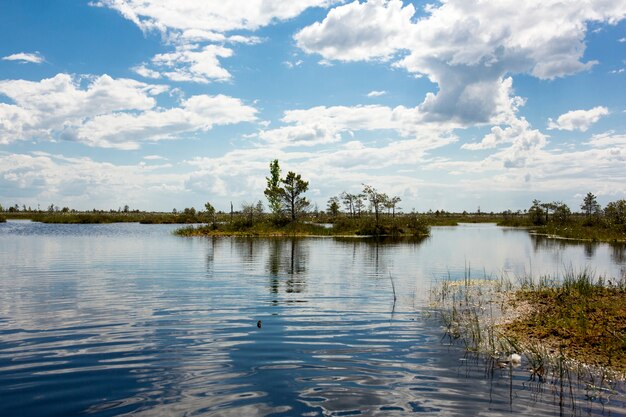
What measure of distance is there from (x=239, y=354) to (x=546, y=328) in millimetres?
9664

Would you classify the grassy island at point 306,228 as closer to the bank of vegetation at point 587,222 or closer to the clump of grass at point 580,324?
the bank of vegetation at point 587,222

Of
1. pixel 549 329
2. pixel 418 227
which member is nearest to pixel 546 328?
pixel 549 329

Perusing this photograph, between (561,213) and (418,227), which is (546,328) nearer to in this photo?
(418,227)

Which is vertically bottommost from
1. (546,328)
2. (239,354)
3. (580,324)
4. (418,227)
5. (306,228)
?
(239,354)

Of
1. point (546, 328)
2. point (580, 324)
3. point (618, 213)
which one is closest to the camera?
point (580, 324)

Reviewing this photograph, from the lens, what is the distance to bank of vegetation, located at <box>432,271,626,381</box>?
10817mm

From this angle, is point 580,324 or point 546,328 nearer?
point 580,324

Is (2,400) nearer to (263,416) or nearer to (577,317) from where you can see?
(263,416)

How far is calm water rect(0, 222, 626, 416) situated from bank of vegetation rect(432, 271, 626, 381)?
786mm

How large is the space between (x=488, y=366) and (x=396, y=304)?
25.8ft

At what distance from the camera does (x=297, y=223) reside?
258ft

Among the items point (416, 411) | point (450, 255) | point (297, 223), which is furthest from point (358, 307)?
point (297, 223)

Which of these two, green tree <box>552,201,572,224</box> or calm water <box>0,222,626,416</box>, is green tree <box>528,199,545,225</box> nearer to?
green tree <box>552,201,572,224</box>

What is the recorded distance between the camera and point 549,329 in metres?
13.7
